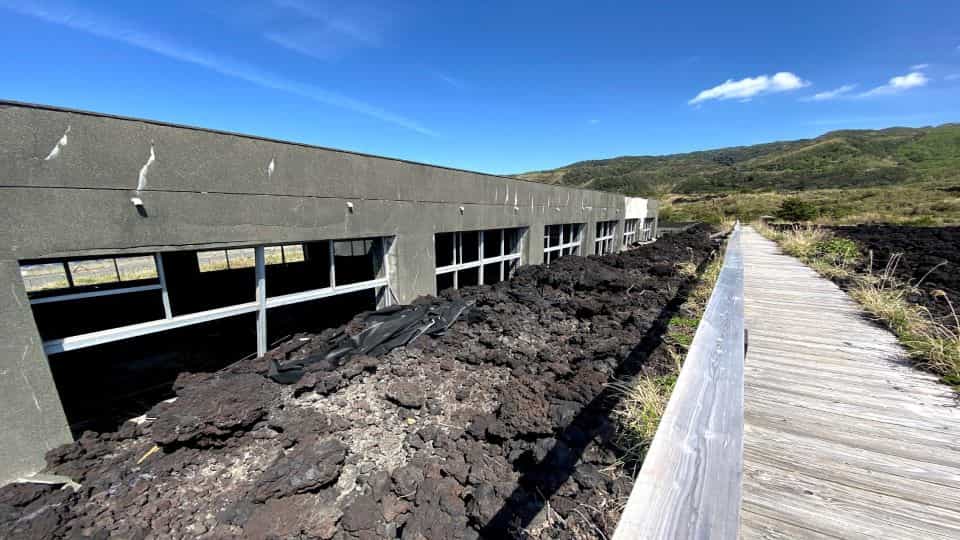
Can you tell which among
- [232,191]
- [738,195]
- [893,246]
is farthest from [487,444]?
[738,195]

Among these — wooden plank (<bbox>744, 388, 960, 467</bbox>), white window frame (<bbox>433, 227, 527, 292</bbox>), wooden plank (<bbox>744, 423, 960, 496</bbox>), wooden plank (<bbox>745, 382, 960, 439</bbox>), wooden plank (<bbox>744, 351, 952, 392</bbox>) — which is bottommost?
wooden plank (<bbox>744, 423, 960, 496</bbox>)

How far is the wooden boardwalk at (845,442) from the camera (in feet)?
5.24

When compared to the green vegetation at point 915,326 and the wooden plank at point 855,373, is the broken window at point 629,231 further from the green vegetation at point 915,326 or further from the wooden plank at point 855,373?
the wooden plank at point 855,373

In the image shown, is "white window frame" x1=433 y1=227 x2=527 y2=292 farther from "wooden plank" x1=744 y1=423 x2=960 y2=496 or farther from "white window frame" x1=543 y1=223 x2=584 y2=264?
"wooden plank" x1=744 y1=423 x2=960 y2=496

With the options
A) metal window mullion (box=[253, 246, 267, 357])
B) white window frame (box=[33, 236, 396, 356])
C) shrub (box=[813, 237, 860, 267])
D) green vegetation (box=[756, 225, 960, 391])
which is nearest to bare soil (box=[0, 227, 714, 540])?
metal window mullion (box=[253, 246, 267, 357])

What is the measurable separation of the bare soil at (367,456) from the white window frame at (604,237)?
11.4 meters

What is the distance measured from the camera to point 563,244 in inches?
527

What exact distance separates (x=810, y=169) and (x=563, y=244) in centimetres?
9737

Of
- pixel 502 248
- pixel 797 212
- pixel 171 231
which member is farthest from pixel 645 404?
pixel 797 212

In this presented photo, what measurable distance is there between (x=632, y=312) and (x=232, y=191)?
6.79m

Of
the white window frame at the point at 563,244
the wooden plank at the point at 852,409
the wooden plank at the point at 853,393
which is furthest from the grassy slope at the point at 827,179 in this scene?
the wooden plank at the point at 852,409

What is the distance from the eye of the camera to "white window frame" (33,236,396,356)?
133 inches

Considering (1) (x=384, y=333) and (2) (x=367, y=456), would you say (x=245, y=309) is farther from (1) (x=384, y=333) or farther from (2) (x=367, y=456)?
(2) (x=367, y=456)

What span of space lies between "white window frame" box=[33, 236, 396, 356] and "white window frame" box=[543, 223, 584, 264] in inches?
266
